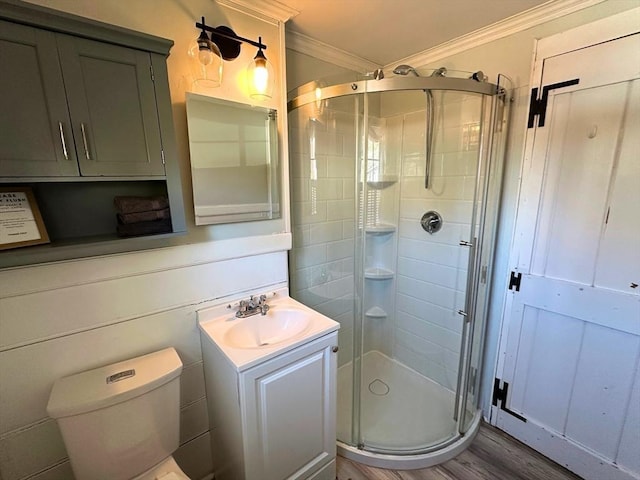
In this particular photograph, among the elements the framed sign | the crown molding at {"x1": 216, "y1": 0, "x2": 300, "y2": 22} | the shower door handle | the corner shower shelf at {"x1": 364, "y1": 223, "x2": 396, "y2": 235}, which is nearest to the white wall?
the crown molding at {"x1": 216, "y1": 0, "x2": 300, "y2": 22}

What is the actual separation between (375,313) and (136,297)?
1.59 m

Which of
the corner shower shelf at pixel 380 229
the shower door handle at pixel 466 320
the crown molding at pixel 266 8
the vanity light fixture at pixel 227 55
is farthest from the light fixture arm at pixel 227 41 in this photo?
the shower door handle at pixel 466 320

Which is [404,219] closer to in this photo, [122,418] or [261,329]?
[261,329]

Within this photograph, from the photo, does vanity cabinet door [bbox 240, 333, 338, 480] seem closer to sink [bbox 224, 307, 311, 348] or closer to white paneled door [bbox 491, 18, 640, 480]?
sink [bbox 224, 307, 311, 348]

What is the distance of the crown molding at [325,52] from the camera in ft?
5.57

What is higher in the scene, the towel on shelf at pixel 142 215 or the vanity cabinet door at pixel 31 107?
the vanity cabinet door at pixel 31 107

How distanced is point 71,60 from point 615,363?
2.54 metres

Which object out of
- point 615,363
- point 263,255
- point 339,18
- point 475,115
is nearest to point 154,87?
point 263,255

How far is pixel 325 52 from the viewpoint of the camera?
6.09ft

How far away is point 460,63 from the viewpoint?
5.95 ft

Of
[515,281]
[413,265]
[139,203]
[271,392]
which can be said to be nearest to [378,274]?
[413,265]

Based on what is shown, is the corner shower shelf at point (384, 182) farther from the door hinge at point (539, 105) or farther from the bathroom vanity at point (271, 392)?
the bathroom vanity at point (271, 392)

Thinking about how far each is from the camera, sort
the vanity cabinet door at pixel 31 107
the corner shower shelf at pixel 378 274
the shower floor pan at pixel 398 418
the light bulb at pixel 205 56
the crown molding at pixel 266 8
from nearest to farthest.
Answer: the vanity cabinet door at pixel 31 107, the light bulb at pixel 205 56, the crown molding at pixel 266 8, the shower floor pan at pixel 398 418, the corner shower shelf at pixel 378 274

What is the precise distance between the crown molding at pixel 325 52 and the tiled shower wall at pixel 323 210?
0.41 meters
